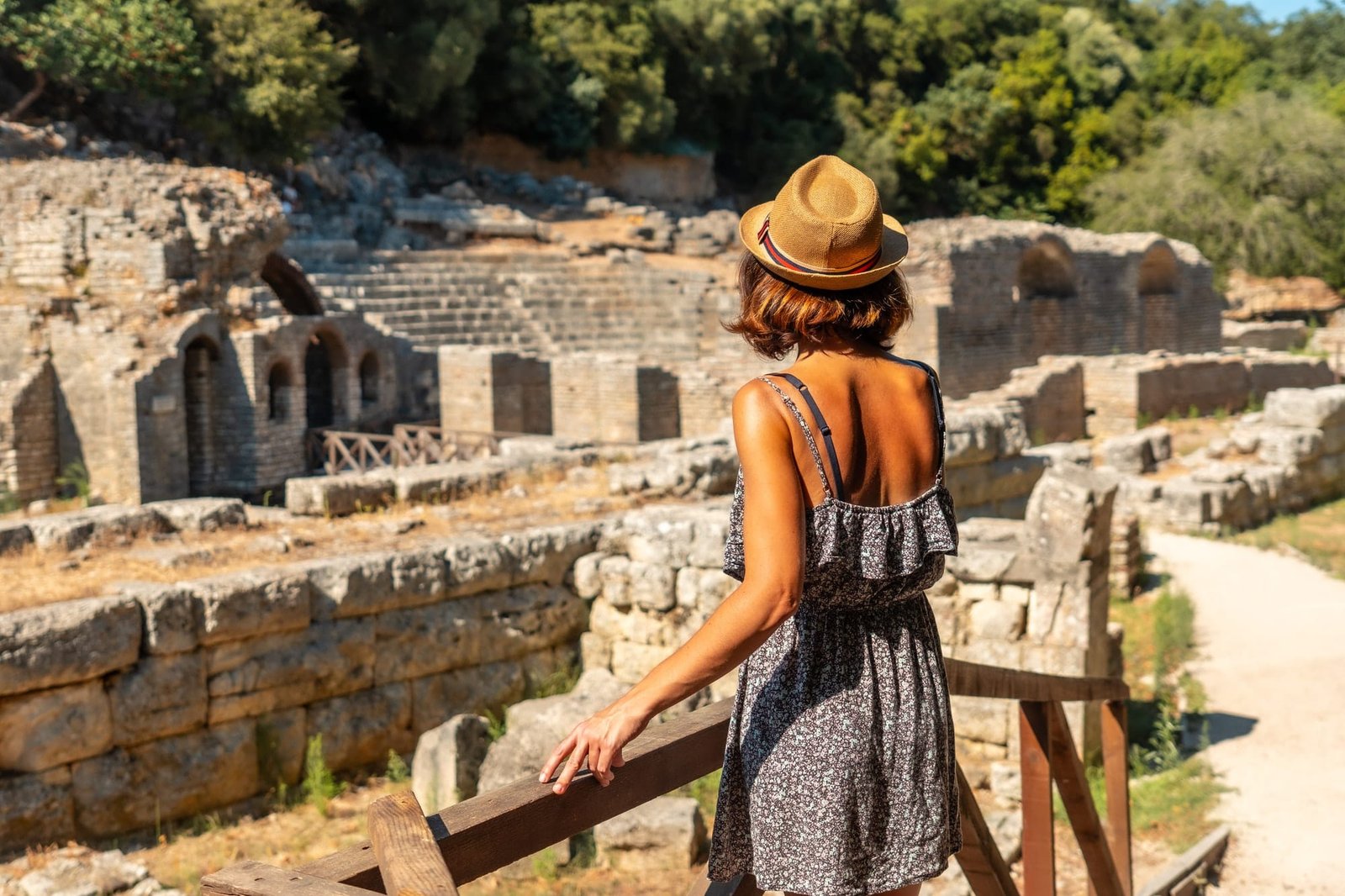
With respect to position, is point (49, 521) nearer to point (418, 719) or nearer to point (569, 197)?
point (418, 719)

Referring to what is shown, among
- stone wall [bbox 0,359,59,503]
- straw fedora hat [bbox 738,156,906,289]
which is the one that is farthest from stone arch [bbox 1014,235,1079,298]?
straw fedora hat [bbox 738,156,906,289]

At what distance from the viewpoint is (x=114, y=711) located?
5.20 m

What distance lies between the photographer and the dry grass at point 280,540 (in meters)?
6.14

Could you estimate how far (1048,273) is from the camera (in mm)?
24016

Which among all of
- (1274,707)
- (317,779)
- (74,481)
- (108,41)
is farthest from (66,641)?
(108,41)

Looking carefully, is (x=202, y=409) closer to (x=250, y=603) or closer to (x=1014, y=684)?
(x=250, y=603)

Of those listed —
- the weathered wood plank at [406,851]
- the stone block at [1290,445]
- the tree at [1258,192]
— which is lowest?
the stone block at [1290,445]

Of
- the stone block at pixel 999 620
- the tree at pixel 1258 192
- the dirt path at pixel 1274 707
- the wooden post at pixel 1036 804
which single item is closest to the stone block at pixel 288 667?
the stone block at pixel 999 620

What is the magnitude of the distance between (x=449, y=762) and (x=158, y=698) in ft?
3.86

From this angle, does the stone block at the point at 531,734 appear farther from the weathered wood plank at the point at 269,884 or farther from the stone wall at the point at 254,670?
the weathered wood plank at the point at 269,884

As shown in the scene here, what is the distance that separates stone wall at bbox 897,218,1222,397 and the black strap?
17.7 m

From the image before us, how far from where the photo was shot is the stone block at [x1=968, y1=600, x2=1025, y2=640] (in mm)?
6148

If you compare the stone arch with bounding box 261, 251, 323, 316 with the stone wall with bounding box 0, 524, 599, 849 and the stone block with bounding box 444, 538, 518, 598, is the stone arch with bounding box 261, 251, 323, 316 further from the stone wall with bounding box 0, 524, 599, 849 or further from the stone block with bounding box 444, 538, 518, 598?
the stone wall with bounding box 0, 524, 599, 849

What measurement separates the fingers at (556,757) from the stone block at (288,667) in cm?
406
